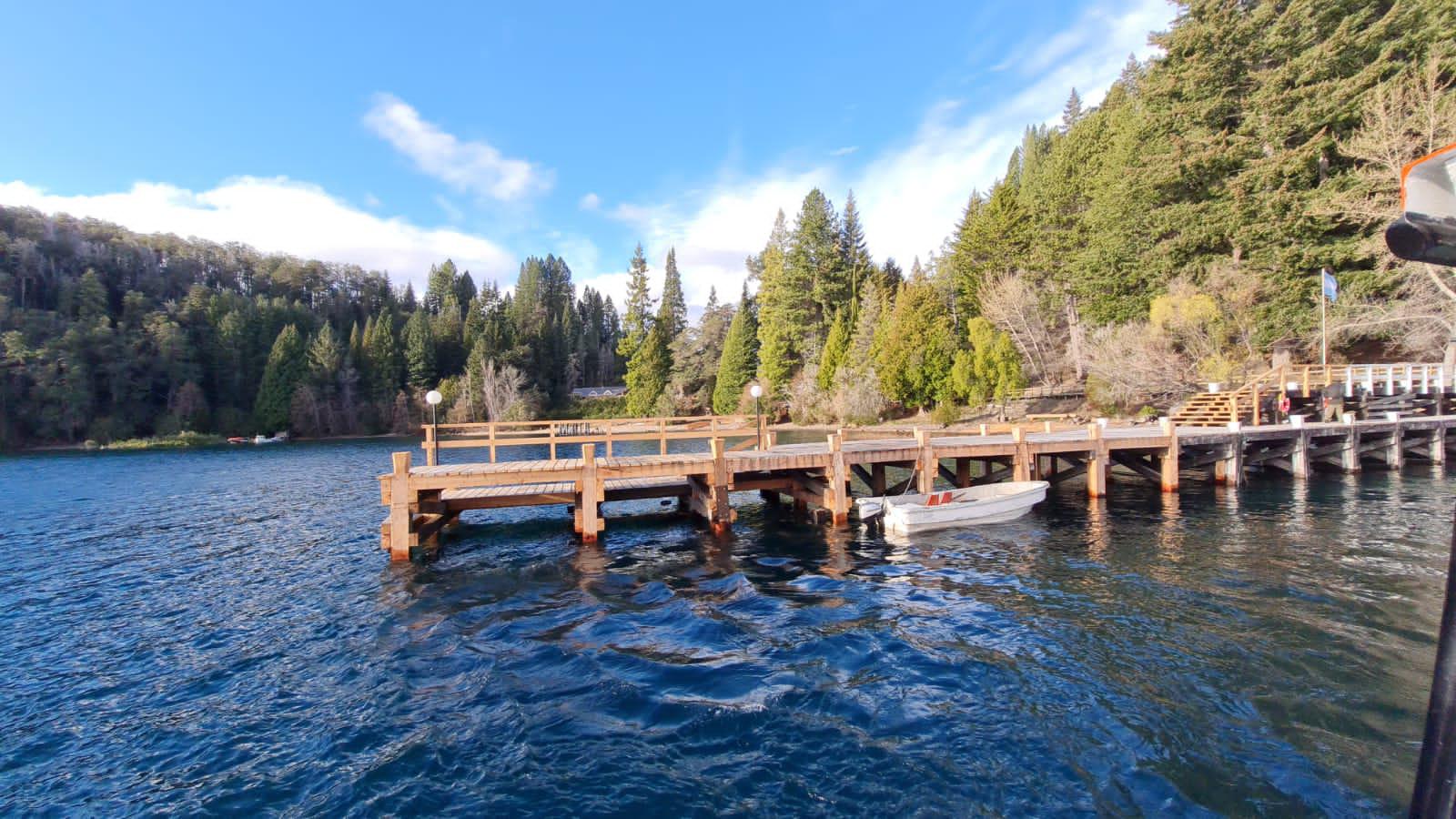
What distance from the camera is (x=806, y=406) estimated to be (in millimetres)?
54844

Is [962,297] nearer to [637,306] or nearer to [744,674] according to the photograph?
[637,306]

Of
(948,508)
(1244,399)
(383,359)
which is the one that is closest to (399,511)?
(948,508)

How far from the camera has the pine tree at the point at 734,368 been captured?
61562 millimetres

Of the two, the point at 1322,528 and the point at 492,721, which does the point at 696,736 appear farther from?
the point at 1322,528

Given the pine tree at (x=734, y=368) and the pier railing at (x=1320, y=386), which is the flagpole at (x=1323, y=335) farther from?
the pine tree at (x=734, y=368)

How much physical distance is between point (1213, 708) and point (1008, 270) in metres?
49.5

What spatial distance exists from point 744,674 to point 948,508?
8.53 metres

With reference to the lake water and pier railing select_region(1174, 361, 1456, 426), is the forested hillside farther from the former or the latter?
the lake water

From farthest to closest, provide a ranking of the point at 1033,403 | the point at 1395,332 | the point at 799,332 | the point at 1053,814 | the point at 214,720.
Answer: the point at 799,332 → the point at 1033,403 → the point at 1395,332 → the point at 214,720 → the point at 1053,814

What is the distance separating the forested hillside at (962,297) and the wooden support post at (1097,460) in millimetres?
8129

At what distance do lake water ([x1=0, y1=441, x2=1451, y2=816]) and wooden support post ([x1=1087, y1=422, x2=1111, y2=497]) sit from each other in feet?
10.0

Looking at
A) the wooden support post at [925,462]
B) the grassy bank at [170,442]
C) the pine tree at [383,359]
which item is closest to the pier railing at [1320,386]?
the wooden support post at [925,462]

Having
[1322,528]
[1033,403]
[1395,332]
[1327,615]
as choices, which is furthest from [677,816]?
[1033,403]

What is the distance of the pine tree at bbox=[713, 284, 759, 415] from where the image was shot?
61562mm
